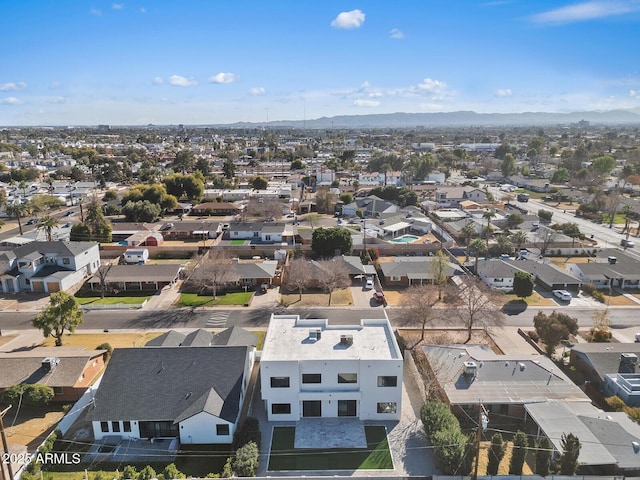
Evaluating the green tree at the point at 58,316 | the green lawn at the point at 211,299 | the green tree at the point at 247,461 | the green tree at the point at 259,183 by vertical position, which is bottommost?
the green lawn at the point at 211,299

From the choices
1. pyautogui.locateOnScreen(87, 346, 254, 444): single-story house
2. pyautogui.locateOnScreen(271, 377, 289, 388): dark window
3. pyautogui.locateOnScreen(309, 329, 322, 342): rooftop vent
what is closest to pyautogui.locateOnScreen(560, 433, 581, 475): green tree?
pyautogui.locateOnScreen(271, 377, 289, 388): dark window

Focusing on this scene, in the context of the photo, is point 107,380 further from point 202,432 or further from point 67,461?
point 202,432

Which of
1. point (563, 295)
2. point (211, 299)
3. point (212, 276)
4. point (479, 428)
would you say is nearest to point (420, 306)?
point (479, 428)

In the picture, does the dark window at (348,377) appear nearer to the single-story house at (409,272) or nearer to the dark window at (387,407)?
the dark window at (387,407)

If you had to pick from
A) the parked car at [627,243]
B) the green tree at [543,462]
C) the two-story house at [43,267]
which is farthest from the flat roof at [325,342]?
the parked car at [627,243]

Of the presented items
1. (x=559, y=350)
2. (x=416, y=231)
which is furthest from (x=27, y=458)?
(x=416, y=231)

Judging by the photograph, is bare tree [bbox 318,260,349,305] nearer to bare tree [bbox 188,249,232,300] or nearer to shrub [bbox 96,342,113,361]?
bare tree [bbox 188,249,232,300]
